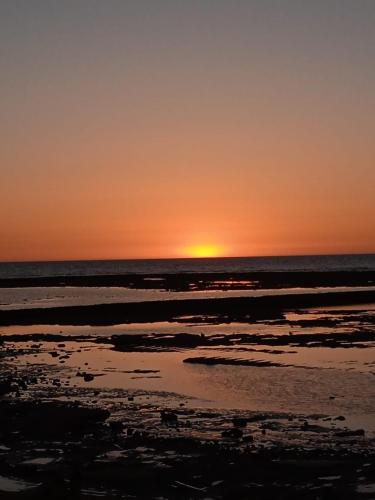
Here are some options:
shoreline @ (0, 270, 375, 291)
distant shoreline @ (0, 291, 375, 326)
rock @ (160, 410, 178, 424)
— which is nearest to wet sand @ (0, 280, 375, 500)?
rock @ (160, 410, 178, 424)

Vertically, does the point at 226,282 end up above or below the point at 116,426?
above

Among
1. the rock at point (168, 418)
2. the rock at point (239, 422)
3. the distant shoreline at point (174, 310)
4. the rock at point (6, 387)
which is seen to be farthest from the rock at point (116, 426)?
the distant shoreline at point (174, 310)

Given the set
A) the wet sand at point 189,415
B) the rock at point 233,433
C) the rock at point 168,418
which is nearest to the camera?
the wet sand at point 189,415

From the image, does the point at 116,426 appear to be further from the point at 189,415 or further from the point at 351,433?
the point at 351,433

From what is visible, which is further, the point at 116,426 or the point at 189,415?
the point at 189,415

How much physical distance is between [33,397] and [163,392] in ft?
11.5

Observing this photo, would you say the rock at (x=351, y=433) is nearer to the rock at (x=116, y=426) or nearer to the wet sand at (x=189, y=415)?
the wet sand at (x=189, y=415)

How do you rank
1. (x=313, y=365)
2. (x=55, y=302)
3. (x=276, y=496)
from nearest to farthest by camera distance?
(x=276, y=496)
(x=313, y=365)
(x=55, y=302)

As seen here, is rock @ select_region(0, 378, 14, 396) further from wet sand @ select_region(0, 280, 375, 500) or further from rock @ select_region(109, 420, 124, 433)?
rock @ select_region(109, 420, 124, 433)

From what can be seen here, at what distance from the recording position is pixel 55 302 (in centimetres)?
6156

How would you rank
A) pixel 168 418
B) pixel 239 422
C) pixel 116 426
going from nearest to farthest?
pixel 116 426 < pixel 239 422 < pixel 168 418

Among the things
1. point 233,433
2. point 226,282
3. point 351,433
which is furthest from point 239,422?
point 226,282

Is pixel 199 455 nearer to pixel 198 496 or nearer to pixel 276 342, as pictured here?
pixel 198 496

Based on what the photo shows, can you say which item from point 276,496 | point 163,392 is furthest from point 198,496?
point 163,392
